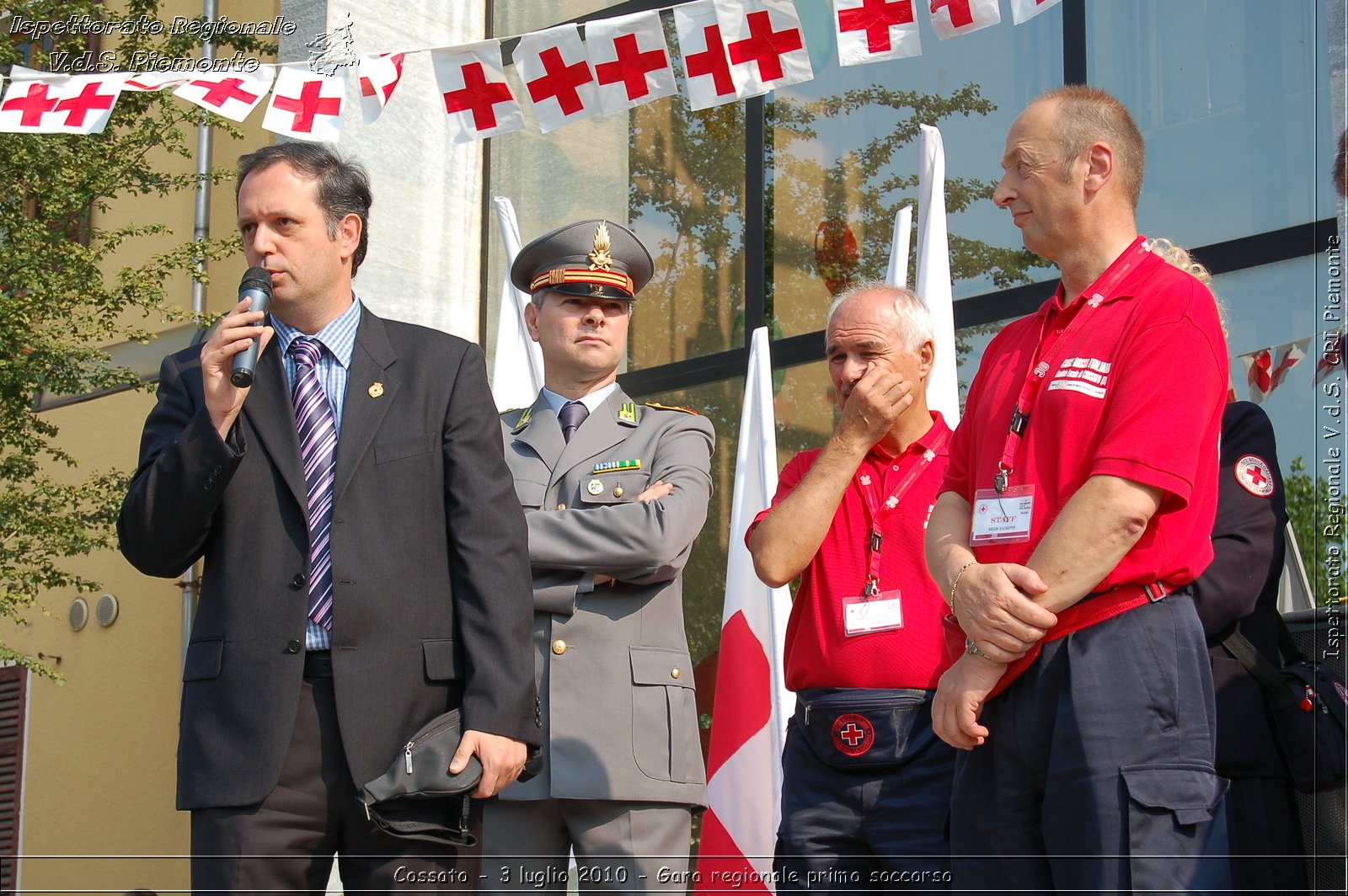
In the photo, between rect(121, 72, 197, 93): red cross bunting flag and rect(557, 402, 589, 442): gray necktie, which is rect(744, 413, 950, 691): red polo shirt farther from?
rect(121, 72, 197, 93): red cross bunting flag

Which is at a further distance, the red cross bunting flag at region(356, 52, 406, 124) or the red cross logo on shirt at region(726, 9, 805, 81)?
the red cross bunting flag at region(356, 52, 406, 124)

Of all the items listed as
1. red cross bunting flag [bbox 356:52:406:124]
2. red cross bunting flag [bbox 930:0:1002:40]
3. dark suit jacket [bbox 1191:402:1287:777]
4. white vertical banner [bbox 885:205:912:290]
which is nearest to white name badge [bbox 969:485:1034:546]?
dark suit jacket [bbox 1191:402:1287:777]

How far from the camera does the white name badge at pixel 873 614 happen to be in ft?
11.1

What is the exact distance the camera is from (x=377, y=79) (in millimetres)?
6129

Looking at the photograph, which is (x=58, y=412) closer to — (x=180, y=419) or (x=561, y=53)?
(x=561, y=53)

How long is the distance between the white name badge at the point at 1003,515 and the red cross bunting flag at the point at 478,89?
12.5ft

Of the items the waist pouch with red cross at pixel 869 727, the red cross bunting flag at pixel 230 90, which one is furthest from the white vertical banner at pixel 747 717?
the red cross bunting flag at pixel 230 90

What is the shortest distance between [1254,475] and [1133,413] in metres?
1.05

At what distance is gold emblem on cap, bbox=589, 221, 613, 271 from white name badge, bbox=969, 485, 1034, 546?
183 centimetres

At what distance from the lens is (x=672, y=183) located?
7.67 meters

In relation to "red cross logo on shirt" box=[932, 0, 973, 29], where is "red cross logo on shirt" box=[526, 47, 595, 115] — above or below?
above

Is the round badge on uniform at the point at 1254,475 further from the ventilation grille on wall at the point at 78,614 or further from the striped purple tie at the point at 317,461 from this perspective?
the ventilation grille on wall at the point at 78,614

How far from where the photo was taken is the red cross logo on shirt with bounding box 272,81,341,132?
20.0 feet

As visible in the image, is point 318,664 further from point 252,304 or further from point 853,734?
point 853,734
